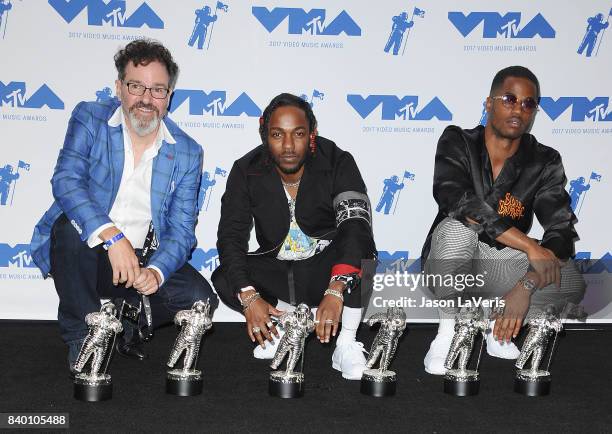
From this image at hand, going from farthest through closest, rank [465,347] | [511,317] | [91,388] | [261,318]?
1. [511,317]
2. [261,318]
3. [465,347]
4. [91,388]

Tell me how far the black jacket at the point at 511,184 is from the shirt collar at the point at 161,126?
1.16 meters

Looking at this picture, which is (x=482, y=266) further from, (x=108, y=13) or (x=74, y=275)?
(x=108, y=13)

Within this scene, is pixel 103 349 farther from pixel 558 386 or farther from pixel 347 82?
pixel 347 82

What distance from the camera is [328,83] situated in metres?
4.18

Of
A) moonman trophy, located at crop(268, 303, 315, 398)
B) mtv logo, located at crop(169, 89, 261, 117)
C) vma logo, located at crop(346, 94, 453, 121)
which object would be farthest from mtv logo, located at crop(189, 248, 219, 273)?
moonman trophy, located at crop(268, 303, 315, 398)

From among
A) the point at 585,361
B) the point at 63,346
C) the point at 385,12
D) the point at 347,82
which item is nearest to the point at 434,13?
the point at 385,12

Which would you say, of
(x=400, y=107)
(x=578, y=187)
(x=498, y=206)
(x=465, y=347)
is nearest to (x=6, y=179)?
(x=400, y=107)

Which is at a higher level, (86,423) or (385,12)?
(385,12)

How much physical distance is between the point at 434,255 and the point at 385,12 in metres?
1.53

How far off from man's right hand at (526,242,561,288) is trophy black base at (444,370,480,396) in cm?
57

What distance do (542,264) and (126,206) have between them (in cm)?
169

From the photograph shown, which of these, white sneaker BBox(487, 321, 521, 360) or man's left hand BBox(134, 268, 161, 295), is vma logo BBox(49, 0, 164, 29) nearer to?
man's left hand BBox(134, 268, 161, 295)

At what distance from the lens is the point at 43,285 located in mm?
4156

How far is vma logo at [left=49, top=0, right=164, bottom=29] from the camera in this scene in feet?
13.3
